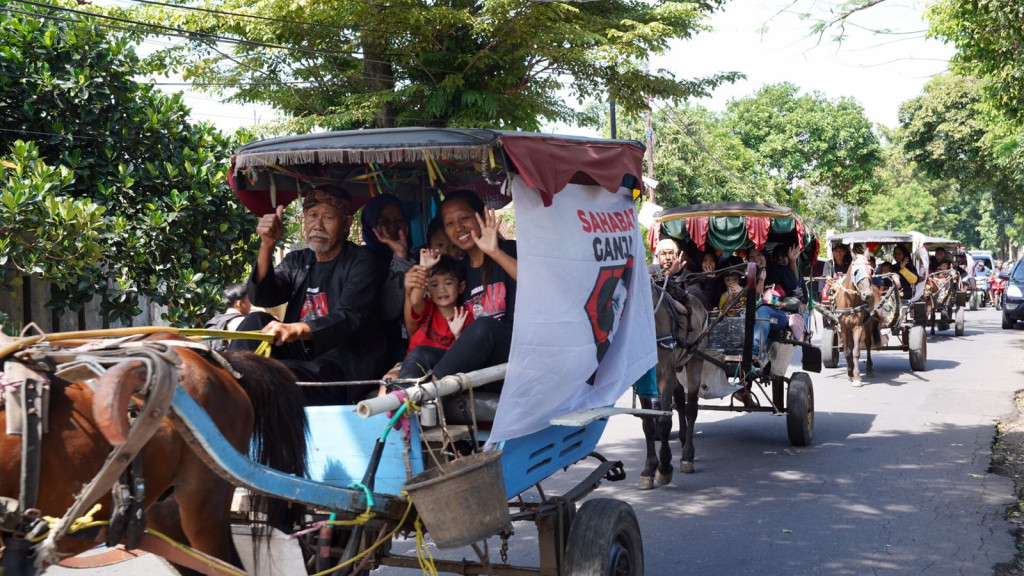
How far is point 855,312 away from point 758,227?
514 cm

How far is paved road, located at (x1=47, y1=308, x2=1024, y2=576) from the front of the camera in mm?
5789

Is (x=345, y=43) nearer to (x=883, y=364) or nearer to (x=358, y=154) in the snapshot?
(x=883, y=364)

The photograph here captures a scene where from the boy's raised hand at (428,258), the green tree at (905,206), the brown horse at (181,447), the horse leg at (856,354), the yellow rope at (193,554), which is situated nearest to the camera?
the brown horse at (181,447)

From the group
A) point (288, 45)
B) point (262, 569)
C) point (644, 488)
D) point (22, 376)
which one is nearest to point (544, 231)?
point (262, 569)

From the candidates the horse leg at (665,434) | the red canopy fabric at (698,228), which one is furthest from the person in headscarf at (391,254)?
the red canopy fabric at (698,228)

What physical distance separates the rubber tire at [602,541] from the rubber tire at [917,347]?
1154 cm

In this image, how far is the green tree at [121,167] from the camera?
867cm

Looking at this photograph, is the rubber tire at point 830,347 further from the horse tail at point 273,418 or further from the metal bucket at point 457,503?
the horse tail at point 273,418

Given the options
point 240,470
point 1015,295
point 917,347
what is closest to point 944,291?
point 1015,295

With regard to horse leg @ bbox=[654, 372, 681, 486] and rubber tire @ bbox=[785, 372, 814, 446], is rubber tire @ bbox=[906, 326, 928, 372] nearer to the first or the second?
rubber tire @ bbox=[785, 372, 814, 446]

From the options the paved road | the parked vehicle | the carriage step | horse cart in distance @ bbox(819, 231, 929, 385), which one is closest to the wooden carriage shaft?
the carriage step

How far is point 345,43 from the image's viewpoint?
51.5 ft

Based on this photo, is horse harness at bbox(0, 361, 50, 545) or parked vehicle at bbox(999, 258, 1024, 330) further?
parked vehicle at bbox(999, 258, 1024, 330)

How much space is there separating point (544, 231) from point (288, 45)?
12.4 m
